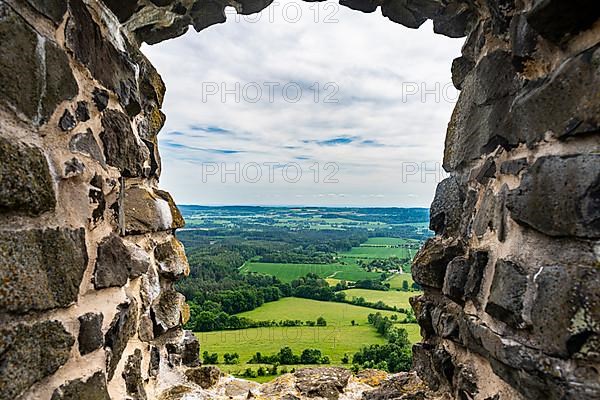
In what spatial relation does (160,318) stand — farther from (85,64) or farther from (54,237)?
(85,64)

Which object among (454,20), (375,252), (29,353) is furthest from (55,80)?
(375,252)

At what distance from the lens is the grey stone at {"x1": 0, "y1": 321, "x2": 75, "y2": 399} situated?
119cm

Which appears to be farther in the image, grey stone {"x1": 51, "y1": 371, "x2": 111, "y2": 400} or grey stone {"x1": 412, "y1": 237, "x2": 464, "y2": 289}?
grey stone {"x1": 412, "y1": 237, "x2": 464, "y2": 289}

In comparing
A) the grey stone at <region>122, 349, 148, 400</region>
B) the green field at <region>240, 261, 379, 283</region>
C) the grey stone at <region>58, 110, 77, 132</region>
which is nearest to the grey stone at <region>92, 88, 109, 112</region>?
the grey stone at <region>58, 110, 77, 132</region>

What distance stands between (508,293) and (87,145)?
190 cm

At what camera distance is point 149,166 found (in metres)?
2.80

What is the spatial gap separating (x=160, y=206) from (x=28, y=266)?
1471 millimetres

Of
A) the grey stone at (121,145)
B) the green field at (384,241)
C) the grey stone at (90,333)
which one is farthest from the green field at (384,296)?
the grey stone at (90,333)

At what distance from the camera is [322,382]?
10.3ft

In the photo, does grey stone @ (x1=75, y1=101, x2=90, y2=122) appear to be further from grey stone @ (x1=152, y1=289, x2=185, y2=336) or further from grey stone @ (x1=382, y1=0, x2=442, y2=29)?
grey stone @ (x1=382, y1=0, x2=442, y2=29)

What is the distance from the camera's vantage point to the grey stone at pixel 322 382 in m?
3.03

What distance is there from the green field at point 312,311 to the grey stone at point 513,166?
11619mm

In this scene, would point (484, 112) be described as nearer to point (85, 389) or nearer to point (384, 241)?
point (85, 389)

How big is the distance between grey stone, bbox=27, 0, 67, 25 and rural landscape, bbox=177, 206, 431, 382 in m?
4.02
